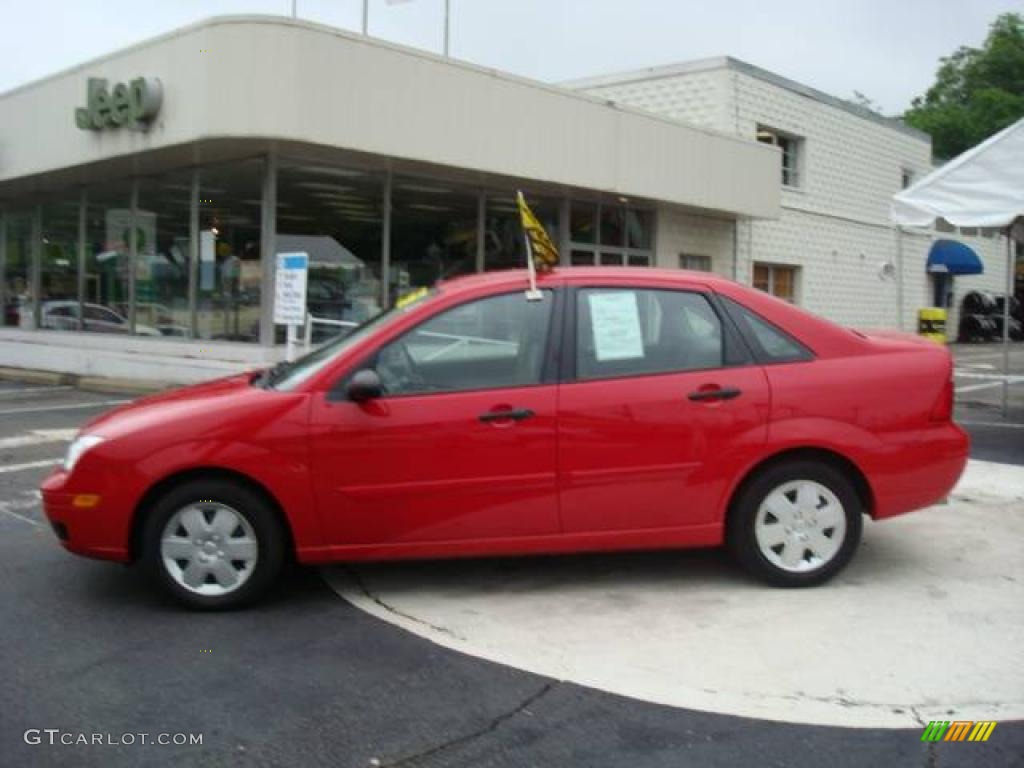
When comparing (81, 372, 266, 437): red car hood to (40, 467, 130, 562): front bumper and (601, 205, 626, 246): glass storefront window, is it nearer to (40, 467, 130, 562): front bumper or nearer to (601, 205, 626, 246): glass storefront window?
(40, 467, 130, 562): front bumper

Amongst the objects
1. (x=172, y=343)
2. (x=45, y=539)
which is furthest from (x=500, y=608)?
(x=172, y=343)

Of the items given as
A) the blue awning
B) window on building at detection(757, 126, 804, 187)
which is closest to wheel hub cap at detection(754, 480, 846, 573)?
window on building at detection(757, 126, 804, 187)

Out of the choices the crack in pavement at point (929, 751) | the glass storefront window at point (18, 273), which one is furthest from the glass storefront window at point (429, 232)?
the crack in pavement at point (929, 751)

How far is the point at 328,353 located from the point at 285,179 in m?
9.01

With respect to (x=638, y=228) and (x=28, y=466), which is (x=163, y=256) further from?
(x=638, y=228)

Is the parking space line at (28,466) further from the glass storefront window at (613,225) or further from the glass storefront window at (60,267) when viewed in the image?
the glass storefront window at (613,225)

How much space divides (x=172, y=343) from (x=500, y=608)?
36.7 feet

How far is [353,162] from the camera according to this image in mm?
13508

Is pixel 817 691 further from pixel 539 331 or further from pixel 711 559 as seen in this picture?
pixel 539 331

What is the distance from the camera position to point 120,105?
43.3 feet

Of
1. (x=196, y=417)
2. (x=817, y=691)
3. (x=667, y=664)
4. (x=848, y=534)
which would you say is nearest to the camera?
(x=817, y=691)

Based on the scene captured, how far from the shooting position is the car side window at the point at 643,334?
15.6ft

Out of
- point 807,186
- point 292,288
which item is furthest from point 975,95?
point 292,288

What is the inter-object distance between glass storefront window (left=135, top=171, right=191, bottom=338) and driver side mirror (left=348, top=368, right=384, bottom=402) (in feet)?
35.3
